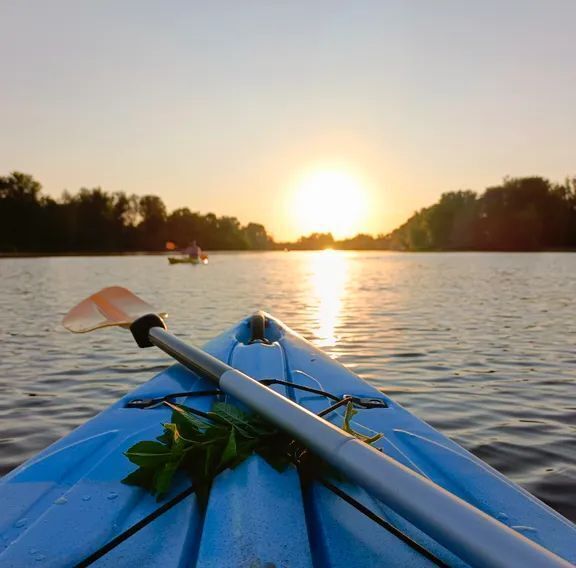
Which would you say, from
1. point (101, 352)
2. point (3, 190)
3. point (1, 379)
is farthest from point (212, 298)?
point (3, 190)

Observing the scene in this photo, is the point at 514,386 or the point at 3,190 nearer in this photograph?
the point at 514,386

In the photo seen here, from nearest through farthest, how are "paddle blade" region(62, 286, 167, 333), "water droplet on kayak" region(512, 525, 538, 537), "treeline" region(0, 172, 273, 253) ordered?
"water droplet on kayak" region(512, 525, 538, 537)
"paddle blade" region(62, 286, 167, 333)
"treeline" region(0, 172, 273, 253)

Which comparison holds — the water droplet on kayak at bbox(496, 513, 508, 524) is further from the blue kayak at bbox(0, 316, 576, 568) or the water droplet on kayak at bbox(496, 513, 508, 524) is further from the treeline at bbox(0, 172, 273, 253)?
the treeline at bbox(0, 172, 273, 253)

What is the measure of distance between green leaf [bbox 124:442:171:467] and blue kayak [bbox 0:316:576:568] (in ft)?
0.30

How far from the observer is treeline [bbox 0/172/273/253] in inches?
2734

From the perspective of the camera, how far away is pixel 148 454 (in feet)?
5.86

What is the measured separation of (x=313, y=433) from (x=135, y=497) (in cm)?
63

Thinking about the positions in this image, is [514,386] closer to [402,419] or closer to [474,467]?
[402,419]

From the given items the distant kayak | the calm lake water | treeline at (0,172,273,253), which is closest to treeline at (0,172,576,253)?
treeline at (0,172,273,253)

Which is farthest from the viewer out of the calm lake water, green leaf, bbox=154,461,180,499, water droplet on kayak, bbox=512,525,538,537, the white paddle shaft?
the calm lake water

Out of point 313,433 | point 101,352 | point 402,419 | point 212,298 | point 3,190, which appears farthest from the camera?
point 3,190

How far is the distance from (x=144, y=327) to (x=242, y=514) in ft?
9.64

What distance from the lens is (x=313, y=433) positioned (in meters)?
1.61

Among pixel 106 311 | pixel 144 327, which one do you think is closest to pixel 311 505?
pixel 144 327
